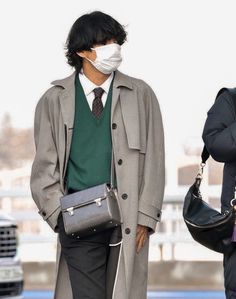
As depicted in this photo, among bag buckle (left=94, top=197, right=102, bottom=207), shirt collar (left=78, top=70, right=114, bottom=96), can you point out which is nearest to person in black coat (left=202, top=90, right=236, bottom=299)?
bag buckle (left=94, top=197, right=102, bottom=207)

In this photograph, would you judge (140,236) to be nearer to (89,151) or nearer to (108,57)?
(89,151)

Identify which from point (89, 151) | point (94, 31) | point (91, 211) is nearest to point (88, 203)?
point (91, 211)

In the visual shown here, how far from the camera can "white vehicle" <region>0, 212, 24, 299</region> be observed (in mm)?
10484

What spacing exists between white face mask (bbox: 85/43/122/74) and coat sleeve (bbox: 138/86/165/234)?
0.96ft

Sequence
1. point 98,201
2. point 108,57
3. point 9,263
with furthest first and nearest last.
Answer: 1. point 9,263
2. point 108,57
3. point 98,201

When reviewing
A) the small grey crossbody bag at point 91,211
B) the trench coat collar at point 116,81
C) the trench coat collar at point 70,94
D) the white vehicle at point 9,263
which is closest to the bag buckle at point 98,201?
the small grey crossbody bag at point 91,211

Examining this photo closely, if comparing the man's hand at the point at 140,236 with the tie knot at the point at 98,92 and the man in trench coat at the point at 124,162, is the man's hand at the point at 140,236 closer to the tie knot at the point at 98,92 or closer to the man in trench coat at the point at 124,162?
the man in trench coat at the point at 124,162

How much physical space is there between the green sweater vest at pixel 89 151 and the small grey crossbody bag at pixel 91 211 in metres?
0.06

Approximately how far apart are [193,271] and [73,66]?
10.2m

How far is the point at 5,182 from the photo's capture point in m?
25.2

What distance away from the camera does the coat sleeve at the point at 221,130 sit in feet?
19.0

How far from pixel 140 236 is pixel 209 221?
3.12 feet

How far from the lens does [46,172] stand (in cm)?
676

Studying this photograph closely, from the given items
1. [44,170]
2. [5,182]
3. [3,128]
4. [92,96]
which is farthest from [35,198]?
[3,128]
